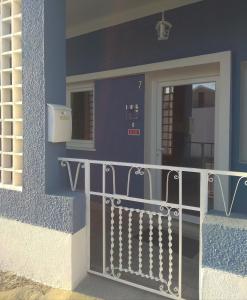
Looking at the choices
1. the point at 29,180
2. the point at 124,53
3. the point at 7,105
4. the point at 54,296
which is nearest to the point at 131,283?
the point at 54,296

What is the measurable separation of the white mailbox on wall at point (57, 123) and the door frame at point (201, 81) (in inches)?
77.6

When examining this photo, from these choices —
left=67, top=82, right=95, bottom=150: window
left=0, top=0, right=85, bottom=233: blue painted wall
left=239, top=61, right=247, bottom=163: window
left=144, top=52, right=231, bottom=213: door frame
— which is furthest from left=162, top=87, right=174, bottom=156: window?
left=0, top=0, right=85, bottom=233: blue painted wall

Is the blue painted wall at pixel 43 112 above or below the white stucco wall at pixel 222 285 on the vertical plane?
above

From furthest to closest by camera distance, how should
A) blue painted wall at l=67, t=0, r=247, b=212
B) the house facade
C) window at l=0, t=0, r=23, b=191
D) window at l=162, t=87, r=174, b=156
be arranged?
window at l=162, t=87, r=174, b=156, blue painted wall at l=67, t=0, r=247, b=212, window at l=0, t=0, r=23, b=191, the house facade

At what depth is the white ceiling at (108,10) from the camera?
4.40 m

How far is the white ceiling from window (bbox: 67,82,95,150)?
1020 millimetres

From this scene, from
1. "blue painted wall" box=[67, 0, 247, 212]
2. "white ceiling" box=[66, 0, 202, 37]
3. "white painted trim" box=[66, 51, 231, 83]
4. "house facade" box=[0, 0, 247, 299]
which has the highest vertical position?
"white ceiling" box=[66, 0, 202, 37]

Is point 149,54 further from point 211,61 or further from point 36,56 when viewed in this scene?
point 36,56

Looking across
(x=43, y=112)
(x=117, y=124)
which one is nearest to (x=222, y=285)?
(x=43, y=112)

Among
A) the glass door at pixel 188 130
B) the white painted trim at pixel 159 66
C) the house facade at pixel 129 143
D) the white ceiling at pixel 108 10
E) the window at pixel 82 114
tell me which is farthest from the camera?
the window at pixel 82 114

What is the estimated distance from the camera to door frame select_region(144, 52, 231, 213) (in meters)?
3.83

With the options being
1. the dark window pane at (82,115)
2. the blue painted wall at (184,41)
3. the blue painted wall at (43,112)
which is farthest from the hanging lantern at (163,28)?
the dark window pane at (82,115)

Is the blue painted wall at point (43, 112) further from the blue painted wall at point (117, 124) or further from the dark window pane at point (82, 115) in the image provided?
the dark window pane at point (82, 115)

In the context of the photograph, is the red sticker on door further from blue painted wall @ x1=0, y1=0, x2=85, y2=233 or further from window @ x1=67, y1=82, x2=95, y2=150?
blue painted wall @ x1=0, y1=0, x2=85, y2=233
